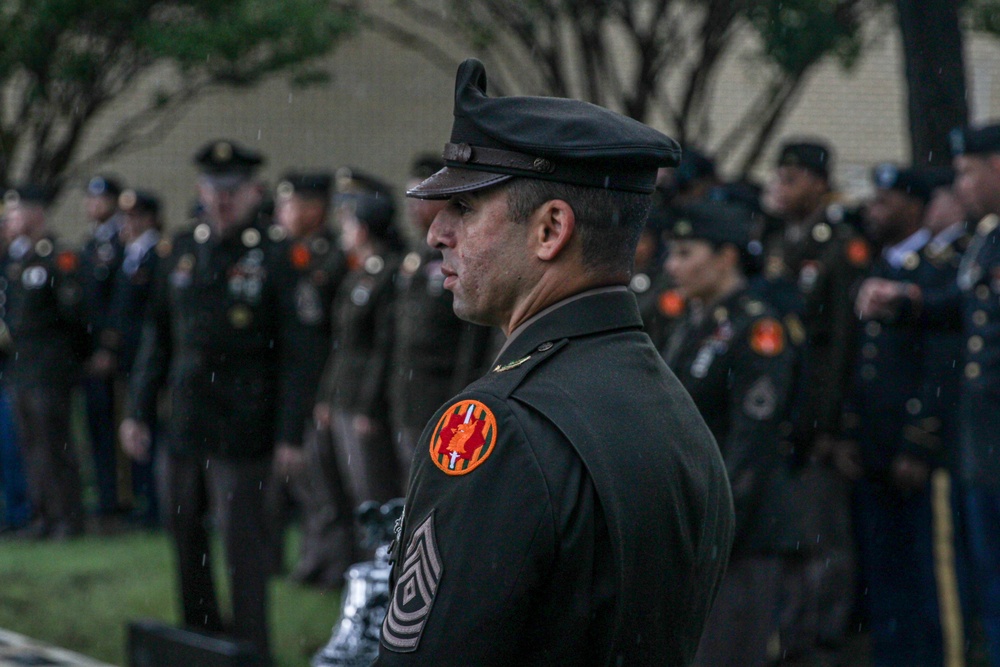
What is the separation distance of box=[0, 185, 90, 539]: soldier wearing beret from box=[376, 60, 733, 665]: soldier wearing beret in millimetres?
7699

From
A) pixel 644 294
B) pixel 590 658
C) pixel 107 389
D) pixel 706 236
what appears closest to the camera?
pixel 590 658

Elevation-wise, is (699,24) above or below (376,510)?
above

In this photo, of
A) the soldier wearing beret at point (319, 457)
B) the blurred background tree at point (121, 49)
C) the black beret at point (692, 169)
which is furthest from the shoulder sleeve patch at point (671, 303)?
the blurred background tree at point (121, 49)

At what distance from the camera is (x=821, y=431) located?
6465 millimetres

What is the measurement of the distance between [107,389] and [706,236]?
647 cm

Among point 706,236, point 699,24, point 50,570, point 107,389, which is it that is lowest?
point 50,570

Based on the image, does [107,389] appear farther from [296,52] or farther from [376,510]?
[376,510]

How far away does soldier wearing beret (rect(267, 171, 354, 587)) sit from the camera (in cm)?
777

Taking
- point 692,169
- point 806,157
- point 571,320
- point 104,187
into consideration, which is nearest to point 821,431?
point 806,157

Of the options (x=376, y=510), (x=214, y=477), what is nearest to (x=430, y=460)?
(x=376, y=510)

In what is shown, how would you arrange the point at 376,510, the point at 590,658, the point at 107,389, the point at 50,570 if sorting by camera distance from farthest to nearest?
1. the point at 107,389
2. the point at 50,570
3. the point at 376,510
4. the point at 590,658

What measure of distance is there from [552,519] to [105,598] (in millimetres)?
6188

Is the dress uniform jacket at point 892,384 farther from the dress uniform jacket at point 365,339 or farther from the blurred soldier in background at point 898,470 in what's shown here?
the dress uniform jacket at point 365,339

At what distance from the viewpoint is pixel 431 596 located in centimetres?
182
